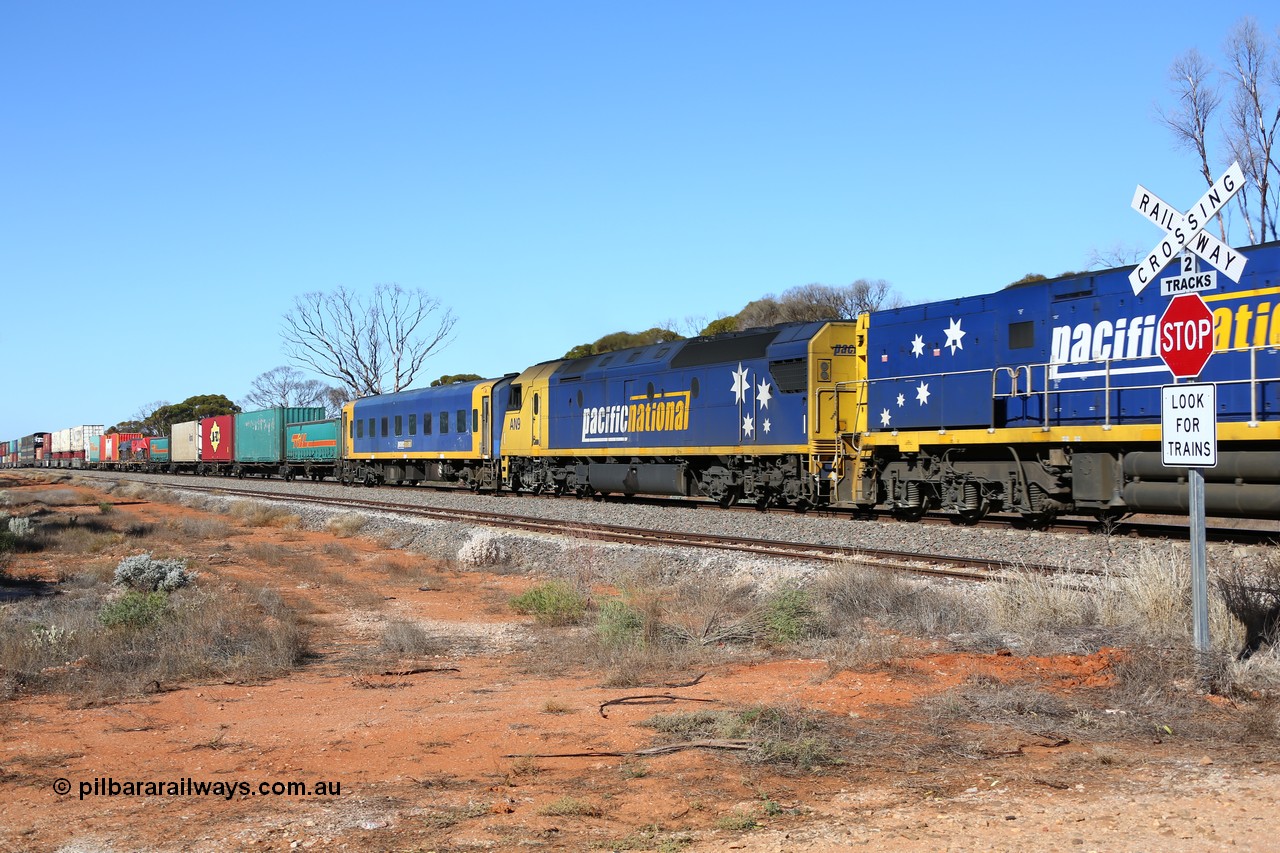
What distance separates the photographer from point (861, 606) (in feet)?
35.6

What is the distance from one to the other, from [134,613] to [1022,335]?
43.5ft

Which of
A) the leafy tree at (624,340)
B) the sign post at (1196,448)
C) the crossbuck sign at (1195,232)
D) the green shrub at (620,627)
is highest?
the leafy tree at (624,340)

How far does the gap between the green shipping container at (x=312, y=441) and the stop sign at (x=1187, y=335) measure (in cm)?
4509

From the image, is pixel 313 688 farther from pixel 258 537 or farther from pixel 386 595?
pixel 258 537

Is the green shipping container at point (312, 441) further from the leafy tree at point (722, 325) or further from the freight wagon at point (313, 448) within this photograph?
the leafy tree at point (722, 325)

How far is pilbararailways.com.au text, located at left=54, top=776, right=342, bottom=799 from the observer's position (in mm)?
5715

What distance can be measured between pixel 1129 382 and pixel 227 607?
12620 millimetres

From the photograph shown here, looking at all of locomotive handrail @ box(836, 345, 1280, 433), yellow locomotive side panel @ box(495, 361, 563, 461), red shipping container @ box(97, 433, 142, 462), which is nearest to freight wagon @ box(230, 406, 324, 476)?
yellow locomotive side panel @ box(495, 361, 563, 461)

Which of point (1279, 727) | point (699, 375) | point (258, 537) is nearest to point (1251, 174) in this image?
point (699, 375)

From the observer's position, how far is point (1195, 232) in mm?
7453

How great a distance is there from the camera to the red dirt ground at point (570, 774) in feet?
16.0

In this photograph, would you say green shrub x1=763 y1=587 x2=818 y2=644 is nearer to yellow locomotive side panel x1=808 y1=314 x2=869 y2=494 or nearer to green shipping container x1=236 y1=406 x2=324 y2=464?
yellow locomotive side panel x1=808 y1=314 x2=869 y2=494

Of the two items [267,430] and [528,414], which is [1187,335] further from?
[267,430]

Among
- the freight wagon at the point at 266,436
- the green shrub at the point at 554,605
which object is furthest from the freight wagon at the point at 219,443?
the green shrub at the point at 554,605
